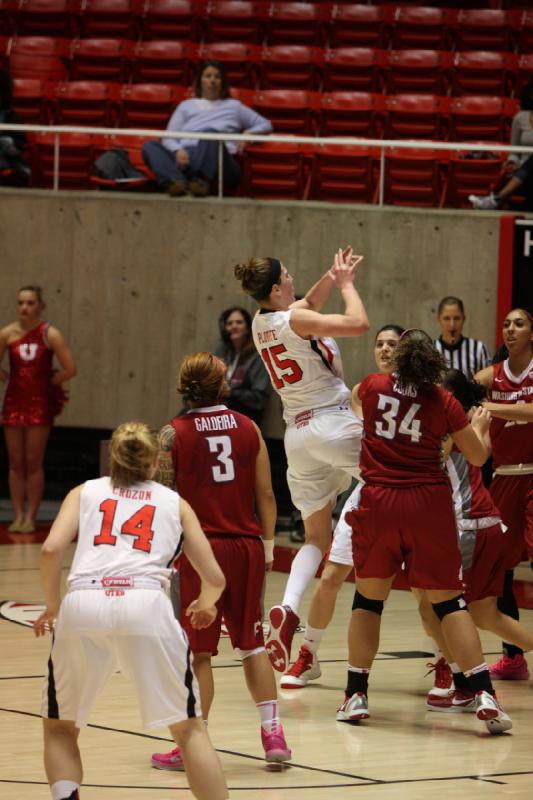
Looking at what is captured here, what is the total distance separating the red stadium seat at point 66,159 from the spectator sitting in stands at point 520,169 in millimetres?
3341

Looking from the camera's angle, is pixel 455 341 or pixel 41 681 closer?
pixel 41 681

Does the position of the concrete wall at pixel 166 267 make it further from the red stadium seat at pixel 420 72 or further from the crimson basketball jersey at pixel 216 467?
the crimson basketball jersey at pixel 216 467

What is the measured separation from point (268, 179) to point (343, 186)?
64 centimetres

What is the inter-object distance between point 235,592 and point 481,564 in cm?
161

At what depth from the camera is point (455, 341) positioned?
34.1 feet

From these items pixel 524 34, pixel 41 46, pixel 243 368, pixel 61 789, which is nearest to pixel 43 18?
pixel 41 46

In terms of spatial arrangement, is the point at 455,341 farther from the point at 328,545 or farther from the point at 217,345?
the point at 328,545

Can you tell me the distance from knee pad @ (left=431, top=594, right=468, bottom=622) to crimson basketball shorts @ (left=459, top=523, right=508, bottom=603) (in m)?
0.53

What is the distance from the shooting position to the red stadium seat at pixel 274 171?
12.4 metres

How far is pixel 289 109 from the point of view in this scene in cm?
1345

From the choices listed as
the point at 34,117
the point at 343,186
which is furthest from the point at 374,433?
the point at 34,117

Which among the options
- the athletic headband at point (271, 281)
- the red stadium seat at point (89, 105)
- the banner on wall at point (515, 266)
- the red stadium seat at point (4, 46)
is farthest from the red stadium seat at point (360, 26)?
the athletic headband at point (271, 281)

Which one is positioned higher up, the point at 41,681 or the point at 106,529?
the point at 106,529

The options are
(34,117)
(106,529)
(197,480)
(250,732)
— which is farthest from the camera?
(34,117)
